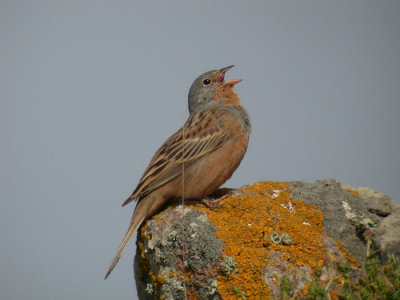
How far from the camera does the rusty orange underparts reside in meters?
6.36

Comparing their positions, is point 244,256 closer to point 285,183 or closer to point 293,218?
point 293,218

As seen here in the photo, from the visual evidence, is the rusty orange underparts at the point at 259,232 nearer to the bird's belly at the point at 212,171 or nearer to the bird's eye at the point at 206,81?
the bird's belly at the point at 212,171

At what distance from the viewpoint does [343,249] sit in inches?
276

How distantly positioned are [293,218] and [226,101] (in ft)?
10.3

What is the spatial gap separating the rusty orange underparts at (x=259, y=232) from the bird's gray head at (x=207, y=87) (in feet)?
7.91

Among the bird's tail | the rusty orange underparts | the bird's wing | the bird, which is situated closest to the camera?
the rusty orange underparts

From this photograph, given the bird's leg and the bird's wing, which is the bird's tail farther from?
the bird's leg

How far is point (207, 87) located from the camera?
32.2 feet

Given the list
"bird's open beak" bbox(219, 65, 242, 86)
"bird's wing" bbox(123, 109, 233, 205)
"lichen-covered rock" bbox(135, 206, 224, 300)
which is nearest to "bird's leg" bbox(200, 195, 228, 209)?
"lichen-covered rock" bbox(135, 206, 224, 300)

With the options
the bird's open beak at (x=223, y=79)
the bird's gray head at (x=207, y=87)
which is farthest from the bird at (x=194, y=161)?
the bird's open beak at (x=223, y=79)

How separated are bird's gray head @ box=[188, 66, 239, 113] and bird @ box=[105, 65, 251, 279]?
57 cm

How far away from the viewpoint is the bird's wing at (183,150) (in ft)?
26.5

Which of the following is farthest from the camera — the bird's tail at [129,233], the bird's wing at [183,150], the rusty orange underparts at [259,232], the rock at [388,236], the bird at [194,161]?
the bird's wing at [183,150]

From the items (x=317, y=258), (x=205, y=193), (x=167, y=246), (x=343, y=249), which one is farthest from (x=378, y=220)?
(x=167, y=246)
